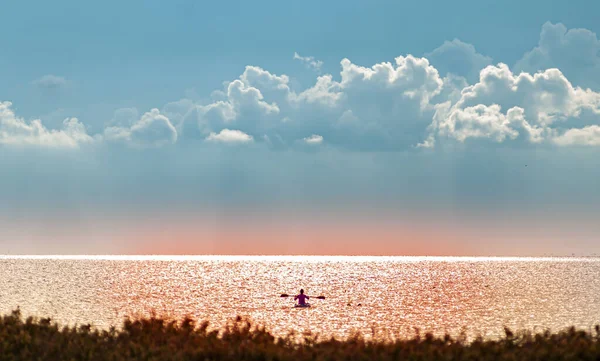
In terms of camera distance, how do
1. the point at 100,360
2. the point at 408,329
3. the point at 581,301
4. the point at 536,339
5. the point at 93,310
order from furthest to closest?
the point at 581,301
the point at 93,310
the point at 408,329
the point at 536,339
the point at 100,360

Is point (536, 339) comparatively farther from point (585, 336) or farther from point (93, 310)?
point (93, 310)

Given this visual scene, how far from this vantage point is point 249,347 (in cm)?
2161

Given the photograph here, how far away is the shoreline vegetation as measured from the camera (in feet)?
69.1

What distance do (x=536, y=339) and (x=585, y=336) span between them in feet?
6.56

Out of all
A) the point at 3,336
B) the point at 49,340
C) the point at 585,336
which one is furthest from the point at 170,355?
the point at 585,336

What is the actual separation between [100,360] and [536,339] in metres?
14.2

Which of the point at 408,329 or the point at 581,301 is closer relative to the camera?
the point at 408,329

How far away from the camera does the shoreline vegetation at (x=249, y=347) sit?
21.0 m

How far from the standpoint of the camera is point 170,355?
21469mm

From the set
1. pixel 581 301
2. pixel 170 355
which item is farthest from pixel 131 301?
pixel 170 355

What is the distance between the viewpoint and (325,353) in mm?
20734

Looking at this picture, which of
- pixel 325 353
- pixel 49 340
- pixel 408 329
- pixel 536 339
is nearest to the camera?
pixel 325 353

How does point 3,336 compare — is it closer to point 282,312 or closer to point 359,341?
point 359,341

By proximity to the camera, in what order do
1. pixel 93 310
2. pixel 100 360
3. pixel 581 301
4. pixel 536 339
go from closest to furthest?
pixel 100 360, pixel 536 339, pixel 93 310, pixel 581 301
